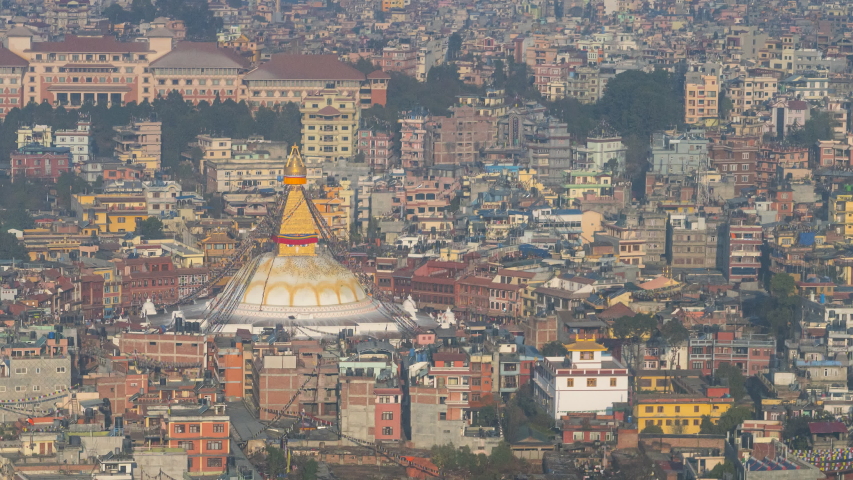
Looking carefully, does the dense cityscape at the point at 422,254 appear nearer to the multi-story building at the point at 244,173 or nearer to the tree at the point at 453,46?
the multi-story building at the point at 244,173

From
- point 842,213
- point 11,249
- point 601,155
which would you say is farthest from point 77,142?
point 842,213

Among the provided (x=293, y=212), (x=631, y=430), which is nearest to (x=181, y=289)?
(x=293, y=212)

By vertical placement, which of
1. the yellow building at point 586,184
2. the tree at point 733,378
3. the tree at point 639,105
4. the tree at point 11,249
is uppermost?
the tree at point 639,105

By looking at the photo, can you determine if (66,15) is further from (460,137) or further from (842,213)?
(842,213)

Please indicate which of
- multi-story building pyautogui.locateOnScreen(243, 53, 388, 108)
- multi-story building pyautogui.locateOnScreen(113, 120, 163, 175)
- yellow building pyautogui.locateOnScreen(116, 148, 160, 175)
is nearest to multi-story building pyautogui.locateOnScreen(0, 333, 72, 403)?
yellow building pyautogui.locateOnScreen(116, 148, 160, 175)

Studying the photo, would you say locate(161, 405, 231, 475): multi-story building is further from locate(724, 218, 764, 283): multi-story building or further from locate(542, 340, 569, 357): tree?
locate(724, 218, 764, 283): multi-story building

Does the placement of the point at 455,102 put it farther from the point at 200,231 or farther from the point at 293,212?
the point at 293,212

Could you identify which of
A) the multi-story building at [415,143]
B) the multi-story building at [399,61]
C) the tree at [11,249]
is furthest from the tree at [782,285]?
the multi-story building at [399,61]
